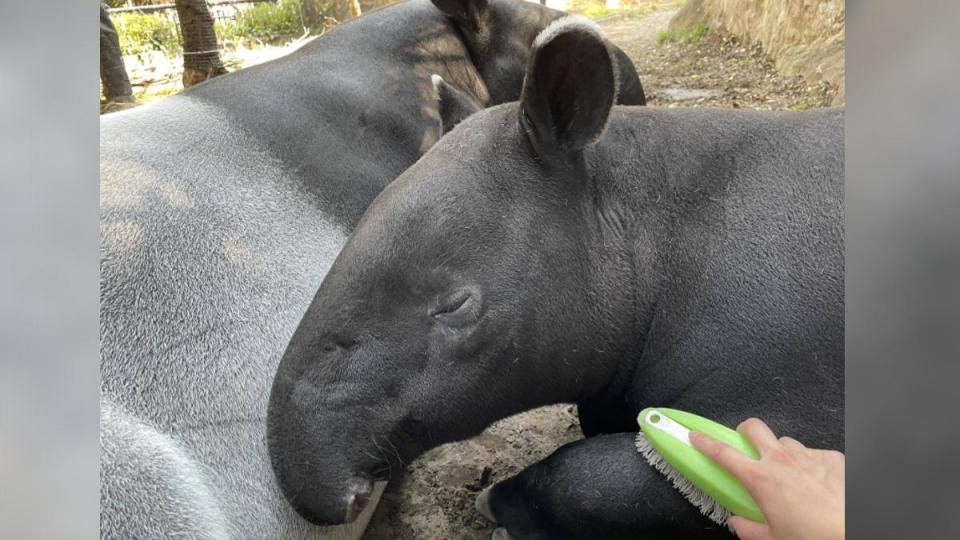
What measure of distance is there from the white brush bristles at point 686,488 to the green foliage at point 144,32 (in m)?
1.25

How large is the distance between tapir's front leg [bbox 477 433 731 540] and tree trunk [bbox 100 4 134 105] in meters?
1.17

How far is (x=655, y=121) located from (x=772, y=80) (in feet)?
0.91

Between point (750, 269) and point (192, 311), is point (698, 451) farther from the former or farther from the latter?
point (192, 311)

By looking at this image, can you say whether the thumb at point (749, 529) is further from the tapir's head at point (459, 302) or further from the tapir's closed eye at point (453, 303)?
the tapir's closed eye at point (453, 303)

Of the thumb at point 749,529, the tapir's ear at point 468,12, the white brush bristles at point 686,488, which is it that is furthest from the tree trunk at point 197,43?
the thumb at point 749,529

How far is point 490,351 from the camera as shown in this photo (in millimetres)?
1770

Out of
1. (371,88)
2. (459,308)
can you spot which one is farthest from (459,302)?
(371,88)

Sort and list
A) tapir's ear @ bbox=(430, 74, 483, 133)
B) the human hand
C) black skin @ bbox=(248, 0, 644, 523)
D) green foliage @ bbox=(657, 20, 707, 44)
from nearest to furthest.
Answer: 1. the human hand
2. green foliage @ bbox=(657, 20, 707, 44)
3. tapir's ear @ bbox=(430, 74, 483, 133)
4. black skin @ bbox=(248, 0, 644, 523)

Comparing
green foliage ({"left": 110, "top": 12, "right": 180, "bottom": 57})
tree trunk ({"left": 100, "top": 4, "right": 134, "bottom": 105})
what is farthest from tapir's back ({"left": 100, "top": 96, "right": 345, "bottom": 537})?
green foliage ({"left": 110, "top": 12, "right": 180, "bottom": 57})

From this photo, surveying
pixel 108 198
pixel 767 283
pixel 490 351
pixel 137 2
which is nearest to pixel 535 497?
pixel 490 351

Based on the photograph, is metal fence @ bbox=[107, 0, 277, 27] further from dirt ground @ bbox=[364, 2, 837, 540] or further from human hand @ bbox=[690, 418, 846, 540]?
human hand @ bbox=[690, 418, 846, 540]

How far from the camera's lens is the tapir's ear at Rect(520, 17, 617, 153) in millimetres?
1649

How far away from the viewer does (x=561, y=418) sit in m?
2.07
